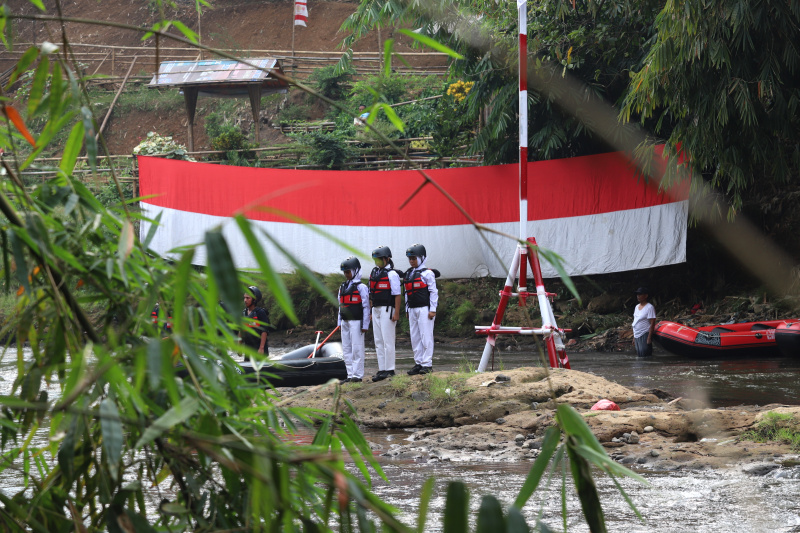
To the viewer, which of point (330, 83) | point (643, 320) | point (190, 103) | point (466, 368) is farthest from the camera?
point (330, 83)

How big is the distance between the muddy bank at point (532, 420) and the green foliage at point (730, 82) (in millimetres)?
3096

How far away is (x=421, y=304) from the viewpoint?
8.02 m

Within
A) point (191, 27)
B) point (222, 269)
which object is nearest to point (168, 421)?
point (222, 269)

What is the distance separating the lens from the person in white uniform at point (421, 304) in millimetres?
7914

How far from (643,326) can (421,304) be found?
151 inches

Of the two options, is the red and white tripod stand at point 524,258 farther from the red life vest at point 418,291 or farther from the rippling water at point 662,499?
the rippling water at point 662,499

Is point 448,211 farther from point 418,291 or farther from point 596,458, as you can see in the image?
point 596,458

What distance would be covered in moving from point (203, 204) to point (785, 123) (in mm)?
8112

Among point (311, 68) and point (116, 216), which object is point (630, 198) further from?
point (311, 68)

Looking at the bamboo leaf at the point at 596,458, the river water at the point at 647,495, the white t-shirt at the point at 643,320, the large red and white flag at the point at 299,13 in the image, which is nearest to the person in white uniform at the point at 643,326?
the white t-shirt at the point at 643,320

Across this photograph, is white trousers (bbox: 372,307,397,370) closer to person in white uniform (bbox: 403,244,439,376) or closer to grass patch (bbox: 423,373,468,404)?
person in white uniform (bbox: 403,244,439,376)

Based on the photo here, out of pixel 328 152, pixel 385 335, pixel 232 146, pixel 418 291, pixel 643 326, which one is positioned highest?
pixel 232 146

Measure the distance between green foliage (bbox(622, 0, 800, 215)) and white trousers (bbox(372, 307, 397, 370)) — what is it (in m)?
3.47

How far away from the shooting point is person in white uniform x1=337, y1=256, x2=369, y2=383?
7945 mm
